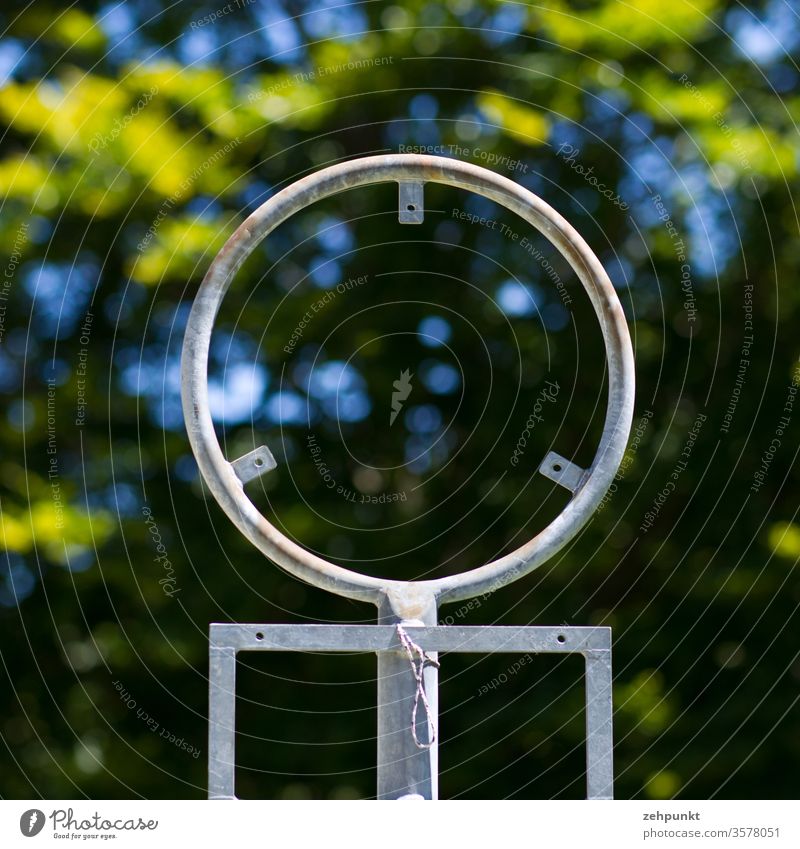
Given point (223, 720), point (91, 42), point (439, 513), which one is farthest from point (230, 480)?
point (91, 42)

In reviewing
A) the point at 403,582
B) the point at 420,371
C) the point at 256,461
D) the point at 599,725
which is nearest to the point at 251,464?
the point at 256,461

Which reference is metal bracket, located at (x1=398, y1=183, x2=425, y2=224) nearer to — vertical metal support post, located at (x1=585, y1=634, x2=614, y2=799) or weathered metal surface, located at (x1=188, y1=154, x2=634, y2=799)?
weathered metal surface, located at (x1=188, y1=154, x2=634, y2=799)

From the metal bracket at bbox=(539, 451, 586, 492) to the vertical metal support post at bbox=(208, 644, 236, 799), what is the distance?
0.40 metres

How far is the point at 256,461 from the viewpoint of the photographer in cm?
146

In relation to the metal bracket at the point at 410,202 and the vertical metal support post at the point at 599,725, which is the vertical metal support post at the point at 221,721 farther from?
the metal bracket at the point at 410,202

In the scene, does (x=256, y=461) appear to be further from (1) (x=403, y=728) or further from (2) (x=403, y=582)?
(1) (x=403, y=728)

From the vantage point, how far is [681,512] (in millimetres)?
3844

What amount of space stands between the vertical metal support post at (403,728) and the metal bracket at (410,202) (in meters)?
0.45

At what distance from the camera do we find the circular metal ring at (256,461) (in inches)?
55.2

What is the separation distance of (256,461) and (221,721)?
11.3 inches

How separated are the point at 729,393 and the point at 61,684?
2.29 m

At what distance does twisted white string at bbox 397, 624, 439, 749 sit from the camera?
137 centimetres

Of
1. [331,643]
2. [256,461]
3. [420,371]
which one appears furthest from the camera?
[420,371]

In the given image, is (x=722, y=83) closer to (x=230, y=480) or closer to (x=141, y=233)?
(x=141, y=233)
